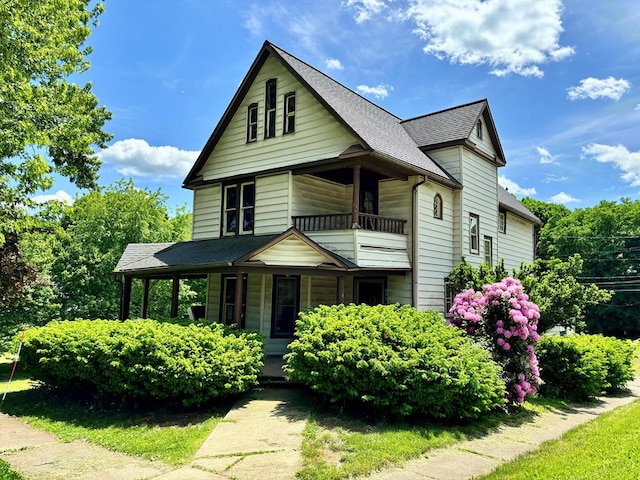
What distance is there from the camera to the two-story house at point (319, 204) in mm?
Result: 12836

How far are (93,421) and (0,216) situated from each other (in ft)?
17.7

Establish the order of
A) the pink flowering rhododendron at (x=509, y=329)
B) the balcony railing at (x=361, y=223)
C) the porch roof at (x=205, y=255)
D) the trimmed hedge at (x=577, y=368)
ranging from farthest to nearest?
1. the balcony railing at (x=361, y=223)
2. the porch roof at (x=205, y=255)
3. the trimmed hedge at (x=577, y=368)
4. the pink flowering rhododendron at (x=509, y=329)

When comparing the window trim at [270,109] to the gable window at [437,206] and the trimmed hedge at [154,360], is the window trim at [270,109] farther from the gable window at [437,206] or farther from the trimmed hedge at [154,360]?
the trimmed hedge at [154,360]

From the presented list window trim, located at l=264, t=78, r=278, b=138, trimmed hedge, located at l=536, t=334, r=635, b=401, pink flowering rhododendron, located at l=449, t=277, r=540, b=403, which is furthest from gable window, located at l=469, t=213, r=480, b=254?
window trim, located at l=264, t=78, r=278, b=138

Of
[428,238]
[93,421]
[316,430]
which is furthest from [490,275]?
[93,421]

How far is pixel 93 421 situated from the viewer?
875 centimetres

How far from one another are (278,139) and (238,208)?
2866 millimetres

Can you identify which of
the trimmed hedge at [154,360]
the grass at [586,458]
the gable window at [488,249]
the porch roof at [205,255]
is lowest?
the grass at [586,458]

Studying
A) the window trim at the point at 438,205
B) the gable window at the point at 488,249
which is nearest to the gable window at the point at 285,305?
the window trim at the point at 438,205

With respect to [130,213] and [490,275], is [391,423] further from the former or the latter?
[130,213]

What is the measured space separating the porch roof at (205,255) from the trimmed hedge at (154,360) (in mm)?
2374

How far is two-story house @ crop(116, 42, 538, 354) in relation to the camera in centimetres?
1284

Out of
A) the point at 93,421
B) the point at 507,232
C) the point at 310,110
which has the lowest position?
the point at 93,421

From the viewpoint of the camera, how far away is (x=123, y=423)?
845 centimetres
